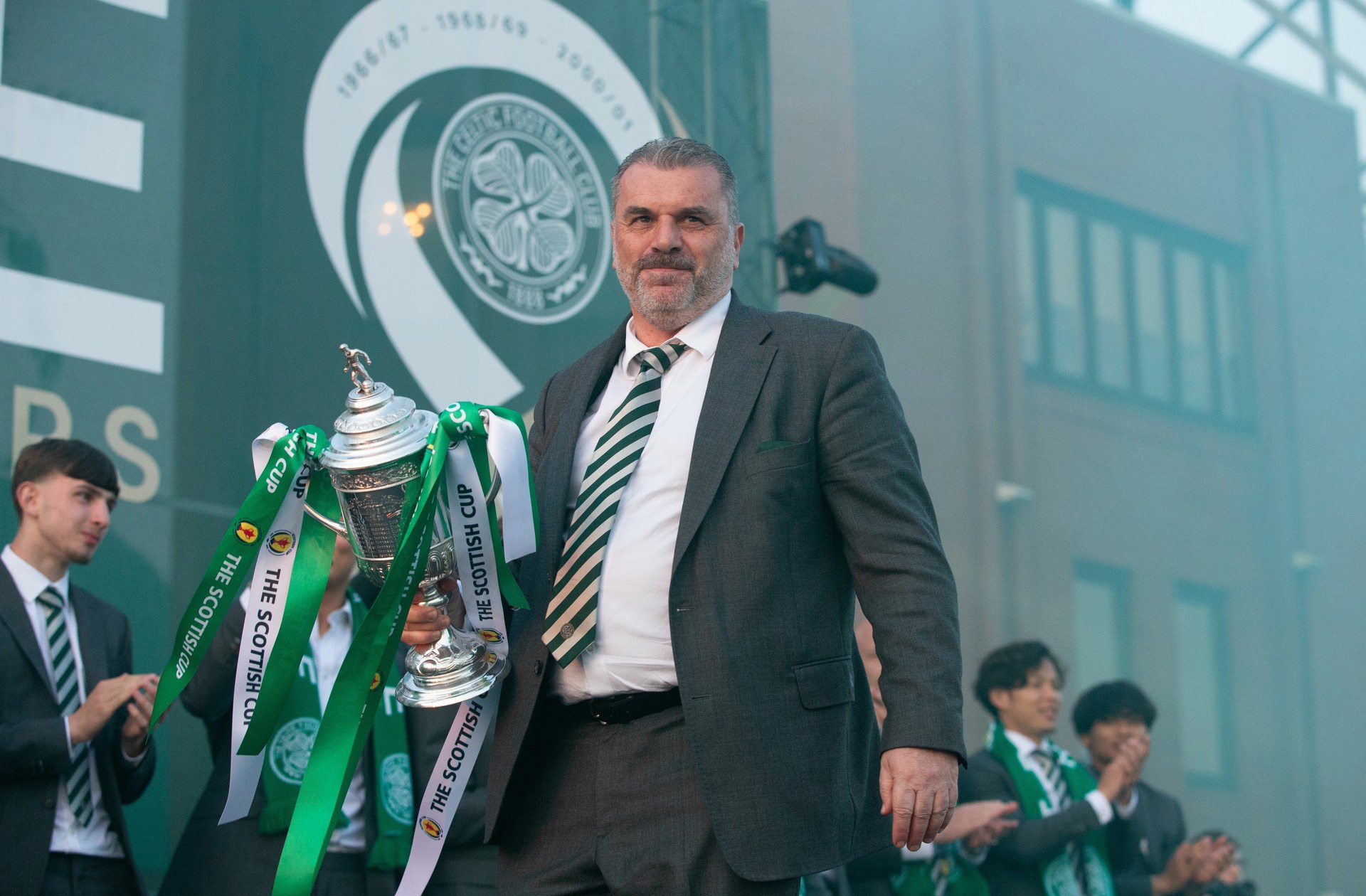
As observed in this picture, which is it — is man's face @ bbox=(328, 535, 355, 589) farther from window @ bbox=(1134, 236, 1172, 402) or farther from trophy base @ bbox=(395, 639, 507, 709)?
window @ bbox=(1134, 236, 1172, 402)

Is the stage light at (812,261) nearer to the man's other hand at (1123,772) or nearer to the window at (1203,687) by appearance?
the man's other hand at (1123,772)

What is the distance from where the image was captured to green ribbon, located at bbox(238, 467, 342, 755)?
215 centimetres

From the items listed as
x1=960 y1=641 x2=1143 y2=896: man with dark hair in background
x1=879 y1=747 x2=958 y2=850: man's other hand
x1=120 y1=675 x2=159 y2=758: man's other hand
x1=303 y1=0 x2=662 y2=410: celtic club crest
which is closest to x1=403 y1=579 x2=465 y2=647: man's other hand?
x1=879 y1=747 x2=958 y2=850: man's other hand

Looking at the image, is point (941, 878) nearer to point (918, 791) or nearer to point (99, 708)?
point (99, 708)

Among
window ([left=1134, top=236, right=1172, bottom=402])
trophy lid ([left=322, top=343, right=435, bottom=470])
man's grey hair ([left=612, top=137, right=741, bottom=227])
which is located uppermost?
window ([left=1134, top=236, right=1172, bottom=402])

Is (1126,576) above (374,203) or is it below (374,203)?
below

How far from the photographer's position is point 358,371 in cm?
215

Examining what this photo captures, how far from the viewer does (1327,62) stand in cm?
811

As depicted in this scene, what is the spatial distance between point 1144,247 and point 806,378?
6.41 metres

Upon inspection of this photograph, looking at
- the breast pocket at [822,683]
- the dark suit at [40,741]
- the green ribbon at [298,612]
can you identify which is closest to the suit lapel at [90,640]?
the dark suit at [40,741]

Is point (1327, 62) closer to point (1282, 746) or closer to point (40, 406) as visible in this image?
point (1282, 746)

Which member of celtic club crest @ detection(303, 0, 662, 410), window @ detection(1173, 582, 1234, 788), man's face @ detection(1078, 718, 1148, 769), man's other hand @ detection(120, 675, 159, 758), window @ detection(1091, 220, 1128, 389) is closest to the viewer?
man's other hand @ detection(120, 675, 159, 758)

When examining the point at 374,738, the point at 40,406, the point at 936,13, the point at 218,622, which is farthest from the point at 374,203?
the point at 936,13

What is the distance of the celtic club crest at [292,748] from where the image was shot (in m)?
3.32
